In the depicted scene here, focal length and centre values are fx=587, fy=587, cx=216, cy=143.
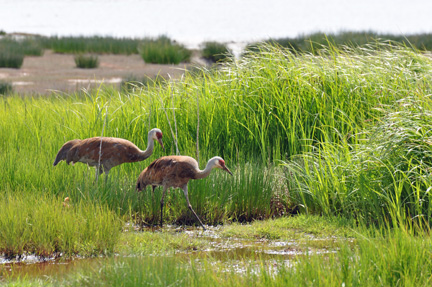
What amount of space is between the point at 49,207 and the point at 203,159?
2736 millimetres

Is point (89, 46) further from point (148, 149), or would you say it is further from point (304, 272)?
point (304, 272)

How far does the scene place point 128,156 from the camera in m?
7.68

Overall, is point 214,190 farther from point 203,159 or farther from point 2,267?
point 2,267

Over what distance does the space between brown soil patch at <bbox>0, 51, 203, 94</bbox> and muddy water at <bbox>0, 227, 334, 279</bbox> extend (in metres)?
13.1

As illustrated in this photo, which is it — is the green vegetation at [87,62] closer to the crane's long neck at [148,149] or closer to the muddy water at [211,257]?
the crane's long neck at [148,149]

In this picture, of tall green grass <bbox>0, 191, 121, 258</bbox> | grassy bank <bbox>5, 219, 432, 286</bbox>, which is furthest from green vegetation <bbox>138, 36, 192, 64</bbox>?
grassy bank <bbox>5, 219, 432, 286</bbox>

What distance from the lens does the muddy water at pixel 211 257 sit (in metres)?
5.45

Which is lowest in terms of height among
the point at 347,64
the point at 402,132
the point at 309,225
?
the point at 309,225

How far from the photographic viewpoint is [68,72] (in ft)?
87.1

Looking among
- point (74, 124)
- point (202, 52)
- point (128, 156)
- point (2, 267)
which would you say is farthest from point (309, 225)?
point (202, 52)

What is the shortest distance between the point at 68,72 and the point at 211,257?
22.9 meters

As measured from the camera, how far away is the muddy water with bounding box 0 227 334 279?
17.9 ft

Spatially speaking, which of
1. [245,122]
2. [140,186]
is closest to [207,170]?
[140,186]

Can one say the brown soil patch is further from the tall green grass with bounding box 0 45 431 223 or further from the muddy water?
the muddy water
